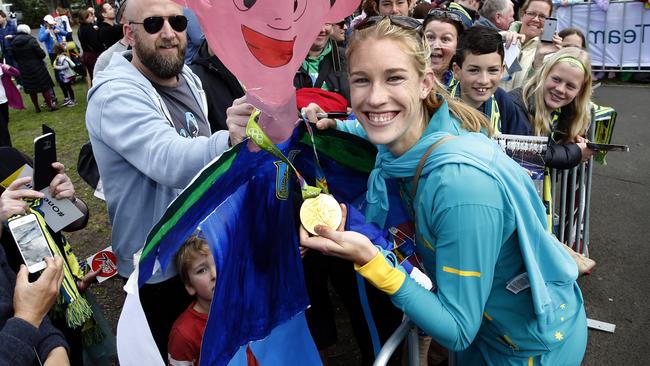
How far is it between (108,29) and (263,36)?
637 cm

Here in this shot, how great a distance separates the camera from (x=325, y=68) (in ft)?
10.1

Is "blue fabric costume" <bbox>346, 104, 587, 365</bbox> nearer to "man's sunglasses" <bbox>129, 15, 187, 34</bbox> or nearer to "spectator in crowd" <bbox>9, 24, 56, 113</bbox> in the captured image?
"man's sunglasses" <bbox>129, 15, 187, 34</bbox>

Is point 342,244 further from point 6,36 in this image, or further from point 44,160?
point 6,36

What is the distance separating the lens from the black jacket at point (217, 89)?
2.81m

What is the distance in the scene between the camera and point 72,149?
759 centimetres

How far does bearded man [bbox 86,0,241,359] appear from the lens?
66.1 inches

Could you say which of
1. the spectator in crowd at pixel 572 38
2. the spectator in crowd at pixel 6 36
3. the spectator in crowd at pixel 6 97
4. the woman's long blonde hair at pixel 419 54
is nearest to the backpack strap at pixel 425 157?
the woman's long blonde hair at pixel 419 54

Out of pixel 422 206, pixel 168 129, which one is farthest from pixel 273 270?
pixel 168 129

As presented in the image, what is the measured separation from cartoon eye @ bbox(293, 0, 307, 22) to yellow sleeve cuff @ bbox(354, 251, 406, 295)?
→ 632 mm

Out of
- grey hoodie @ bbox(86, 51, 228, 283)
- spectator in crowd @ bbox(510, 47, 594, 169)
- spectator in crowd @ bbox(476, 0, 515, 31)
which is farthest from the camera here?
spectator in crowd @ bbox(476, 0, 515, 31)

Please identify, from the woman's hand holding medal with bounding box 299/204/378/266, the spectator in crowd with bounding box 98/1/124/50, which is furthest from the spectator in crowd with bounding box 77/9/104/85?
the woman's hand holding medal with bounding box 299/204/378/266

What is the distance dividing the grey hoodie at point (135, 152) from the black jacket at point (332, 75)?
111 cm

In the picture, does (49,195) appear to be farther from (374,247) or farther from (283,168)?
(374,247)

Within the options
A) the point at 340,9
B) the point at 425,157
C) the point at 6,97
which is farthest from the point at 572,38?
the point at 6,97
